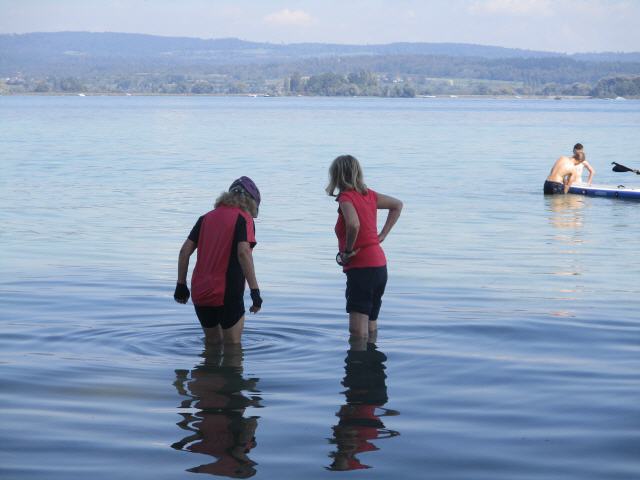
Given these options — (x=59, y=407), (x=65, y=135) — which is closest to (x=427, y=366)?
(x=59, y=407)

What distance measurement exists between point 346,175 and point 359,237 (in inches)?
21.3

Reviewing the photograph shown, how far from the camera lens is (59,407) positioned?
7.91 metres

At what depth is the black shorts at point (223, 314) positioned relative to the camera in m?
8.61

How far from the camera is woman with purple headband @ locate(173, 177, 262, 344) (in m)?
8.31

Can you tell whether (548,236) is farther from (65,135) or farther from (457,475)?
(65,135)

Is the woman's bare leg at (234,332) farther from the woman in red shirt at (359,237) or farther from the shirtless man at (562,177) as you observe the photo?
the shirtless man at (562,177)

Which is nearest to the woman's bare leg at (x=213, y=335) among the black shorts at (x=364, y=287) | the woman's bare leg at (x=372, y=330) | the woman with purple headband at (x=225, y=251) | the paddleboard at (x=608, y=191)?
the woman with purple headband at (x=225, y=251)

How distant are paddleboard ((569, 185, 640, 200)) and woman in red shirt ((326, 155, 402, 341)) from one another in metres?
18.6

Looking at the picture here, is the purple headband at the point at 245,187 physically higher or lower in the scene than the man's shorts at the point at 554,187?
higher

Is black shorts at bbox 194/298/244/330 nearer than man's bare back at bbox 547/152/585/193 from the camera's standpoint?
Yes

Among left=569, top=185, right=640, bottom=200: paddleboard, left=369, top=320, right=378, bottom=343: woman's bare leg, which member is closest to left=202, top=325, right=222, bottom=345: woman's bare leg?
left=369, top=320, right=378, bottom=343: woman's bare leg

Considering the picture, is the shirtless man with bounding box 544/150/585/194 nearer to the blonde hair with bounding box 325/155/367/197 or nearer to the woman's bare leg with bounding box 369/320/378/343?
the woman's bare leg with bounding box 369/320/378/343

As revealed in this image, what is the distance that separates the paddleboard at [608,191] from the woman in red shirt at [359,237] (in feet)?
61.1

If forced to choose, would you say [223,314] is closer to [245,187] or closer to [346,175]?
[245,187]
